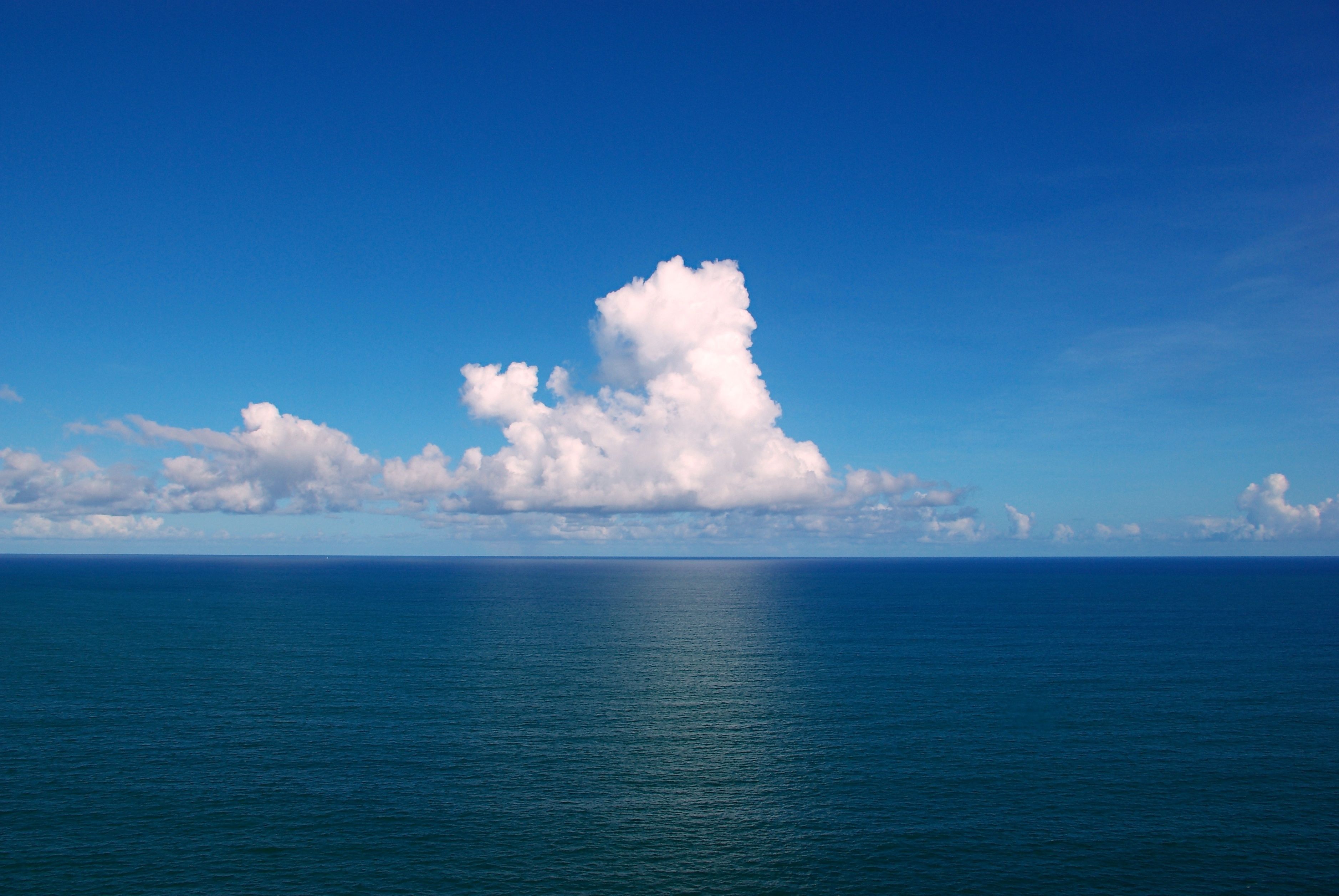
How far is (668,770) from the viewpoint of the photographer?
63.8 meters

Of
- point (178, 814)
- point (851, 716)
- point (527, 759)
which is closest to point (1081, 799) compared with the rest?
point (851, 716)

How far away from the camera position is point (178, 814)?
178 ft

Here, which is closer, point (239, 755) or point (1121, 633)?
point (239, 755)

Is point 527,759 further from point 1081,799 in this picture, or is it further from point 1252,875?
point 1252,875

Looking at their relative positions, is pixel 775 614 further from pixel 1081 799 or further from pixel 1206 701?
pixel 1081 799

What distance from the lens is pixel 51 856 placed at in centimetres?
4803

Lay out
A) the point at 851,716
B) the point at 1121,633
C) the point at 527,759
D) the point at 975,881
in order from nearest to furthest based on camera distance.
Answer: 1. the point at 975,881
2. the point at 527,759
3. the point at 851,716
4. the point at 1121,633

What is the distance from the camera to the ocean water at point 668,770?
47594 mm

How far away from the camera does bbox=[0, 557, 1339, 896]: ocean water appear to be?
4759cm

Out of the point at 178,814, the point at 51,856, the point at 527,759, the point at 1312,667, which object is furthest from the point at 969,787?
the point at 1312,667

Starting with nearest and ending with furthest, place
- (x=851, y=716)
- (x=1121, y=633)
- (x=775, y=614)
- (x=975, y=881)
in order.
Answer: (x=975, y=881), (x=851, y=716), (x=1121, y=633), (x=775, y=614)

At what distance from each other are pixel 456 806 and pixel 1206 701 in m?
80.8

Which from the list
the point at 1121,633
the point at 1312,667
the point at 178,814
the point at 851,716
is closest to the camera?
the point at 178,814

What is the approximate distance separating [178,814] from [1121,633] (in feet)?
473
